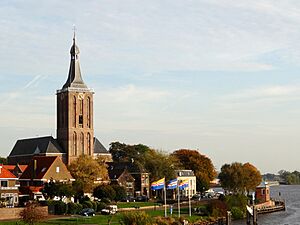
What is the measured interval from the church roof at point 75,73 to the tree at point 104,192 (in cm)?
3535

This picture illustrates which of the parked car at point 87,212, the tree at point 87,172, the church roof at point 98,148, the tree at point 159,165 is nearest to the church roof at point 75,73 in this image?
the church roof at point 98,148

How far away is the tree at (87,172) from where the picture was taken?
313 ft

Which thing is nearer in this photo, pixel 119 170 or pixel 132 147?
pixel 119 170

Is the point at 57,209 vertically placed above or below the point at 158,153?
below

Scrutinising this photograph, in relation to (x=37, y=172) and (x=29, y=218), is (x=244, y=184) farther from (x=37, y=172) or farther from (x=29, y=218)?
(x=29, y=218)

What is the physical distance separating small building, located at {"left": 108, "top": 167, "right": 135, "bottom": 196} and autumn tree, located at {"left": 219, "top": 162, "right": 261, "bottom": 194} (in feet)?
57.8

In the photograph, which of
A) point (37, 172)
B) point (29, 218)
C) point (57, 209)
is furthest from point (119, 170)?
point (29, 218)

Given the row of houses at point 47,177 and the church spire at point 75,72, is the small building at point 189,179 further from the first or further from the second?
the church spire at point 75,72

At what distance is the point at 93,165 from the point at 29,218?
40.4 meters

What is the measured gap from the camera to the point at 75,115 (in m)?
122

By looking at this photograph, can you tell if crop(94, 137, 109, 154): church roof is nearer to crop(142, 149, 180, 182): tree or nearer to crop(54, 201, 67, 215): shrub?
crop(142, 149, 180, 182): tree

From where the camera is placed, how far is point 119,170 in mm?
115875

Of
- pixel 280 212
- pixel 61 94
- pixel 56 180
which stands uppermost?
pixel 61 94

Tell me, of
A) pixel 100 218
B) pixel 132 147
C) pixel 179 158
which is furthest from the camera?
pixel 132 147
